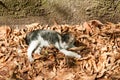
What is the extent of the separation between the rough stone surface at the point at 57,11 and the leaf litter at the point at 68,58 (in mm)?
120

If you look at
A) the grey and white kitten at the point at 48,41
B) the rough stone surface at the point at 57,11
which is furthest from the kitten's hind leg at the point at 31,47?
the rough stone surface at the point at 57,11

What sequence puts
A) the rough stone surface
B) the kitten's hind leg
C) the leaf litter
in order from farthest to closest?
1. the rough stone surface
2. the kitten's hind leg
3. the leaf litter

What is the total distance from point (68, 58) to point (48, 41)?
0.47m

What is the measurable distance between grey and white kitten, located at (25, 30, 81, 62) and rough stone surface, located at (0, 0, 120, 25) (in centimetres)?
63

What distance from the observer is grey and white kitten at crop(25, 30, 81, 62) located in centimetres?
773

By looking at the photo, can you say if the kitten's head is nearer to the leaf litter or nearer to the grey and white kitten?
the grey and white kitten

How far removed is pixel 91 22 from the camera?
849 cm

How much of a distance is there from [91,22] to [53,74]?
159 cm

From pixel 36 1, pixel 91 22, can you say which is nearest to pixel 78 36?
pixel 91 22

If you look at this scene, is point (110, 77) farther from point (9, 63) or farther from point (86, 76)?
point (9, 63)

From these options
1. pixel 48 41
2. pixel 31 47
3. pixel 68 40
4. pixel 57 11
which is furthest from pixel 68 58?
pixel 57 11

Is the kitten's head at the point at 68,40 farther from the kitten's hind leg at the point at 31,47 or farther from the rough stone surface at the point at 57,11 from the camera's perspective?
the rough stone surface at the point at 57,11

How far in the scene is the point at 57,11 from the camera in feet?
27.7

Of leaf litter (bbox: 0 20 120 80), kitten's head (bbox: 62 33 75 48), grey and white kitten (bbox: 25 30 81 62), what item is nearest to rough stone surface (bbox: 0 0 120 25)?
leaf litter (bbox: 0 20 120 80)
